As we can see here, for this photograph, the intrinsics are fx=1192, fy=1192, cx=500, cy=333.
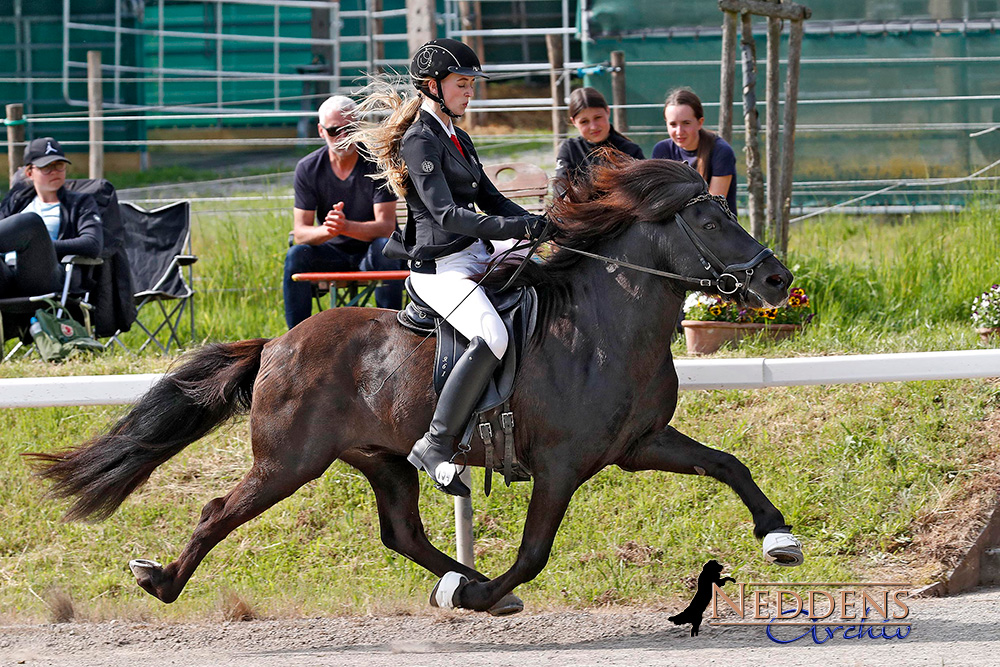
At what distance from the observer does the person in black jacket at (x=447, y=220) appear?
14.9 feet

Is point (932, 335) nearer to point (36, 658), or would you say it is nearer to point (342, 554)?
point (342, 554)

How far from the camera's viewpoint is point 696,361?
5.48 metres

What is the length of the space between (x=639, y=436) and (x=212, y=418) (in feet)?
6.28

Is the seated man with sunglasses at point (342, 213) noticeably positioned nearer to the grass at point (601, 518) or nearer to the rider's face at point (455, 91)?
the grass at point (601, 518)

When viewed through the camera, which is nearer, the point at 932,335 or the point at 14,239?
the point at 932,335

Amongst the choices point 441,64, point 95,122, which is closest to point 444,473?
point 441,64

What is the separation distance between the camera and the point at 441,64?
185 inches

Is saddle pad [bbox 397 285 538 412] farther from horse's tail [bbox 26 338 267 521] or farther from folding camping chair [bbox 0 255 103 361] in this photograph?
folding camping chair [bbox 0 255 103 361]

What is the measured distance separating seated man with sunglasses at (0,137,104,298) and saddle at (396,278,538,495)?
4337mm

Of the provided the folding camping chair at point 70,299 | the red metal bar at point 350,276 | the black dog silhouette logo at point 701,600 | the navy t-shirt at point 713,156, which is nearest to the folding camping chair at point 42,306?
the folding camping chair at point 70,299

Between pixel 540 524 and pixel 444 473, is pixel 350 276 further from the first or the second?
pixel 540 524

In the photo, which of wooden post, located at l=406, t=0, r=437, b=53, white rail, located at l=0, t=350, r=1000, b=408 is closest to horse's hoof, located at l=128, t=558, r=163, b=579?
white rail, located at l=0, t=350, r=1000, b=408

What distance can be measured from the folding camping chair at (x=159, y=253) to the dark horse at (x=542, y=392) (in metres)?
4.20

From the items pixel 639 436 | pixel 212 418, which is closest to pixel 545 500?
pixel 639 436
